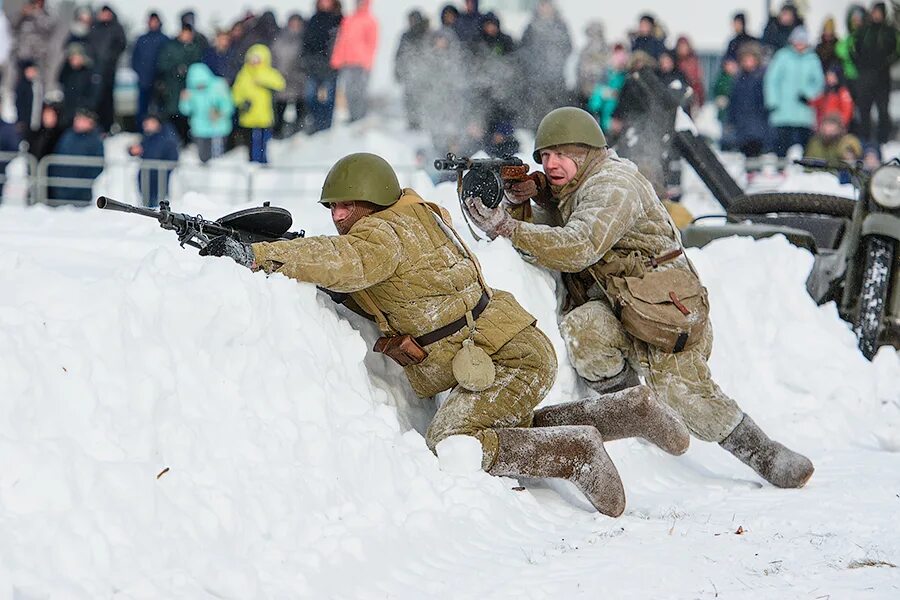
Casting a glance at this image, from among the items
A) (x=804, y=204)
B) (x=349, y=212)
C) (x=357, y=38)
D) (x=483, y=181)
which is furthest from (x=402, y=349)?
(x=357, y=38)

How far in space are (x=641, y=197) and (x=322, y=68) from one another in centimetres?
1035

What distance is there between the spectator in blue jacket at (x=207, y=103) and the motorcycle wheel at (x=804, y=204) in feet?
24.7

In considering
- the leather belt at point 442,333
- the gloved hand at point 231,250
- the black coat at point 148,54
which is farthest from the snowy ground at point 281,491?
the black coat at point 148,54

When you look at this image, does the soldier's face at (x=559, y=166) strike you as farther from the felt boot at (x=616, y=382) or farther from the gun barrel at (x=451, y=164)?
the felt boot at (x=616, y=382)

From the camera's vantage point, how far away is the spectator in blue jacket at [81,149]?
1477cm

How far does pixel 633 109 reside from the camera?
12102 mm

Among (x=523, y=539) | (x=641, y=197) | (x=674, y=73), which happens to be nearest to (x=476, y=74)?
(x=674, y=73)

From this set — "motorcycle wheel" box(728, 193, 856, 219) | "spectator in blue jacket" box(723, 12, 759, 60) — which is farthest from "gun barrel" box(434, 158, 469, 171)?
"spectator in blue jacket" box(723, 12, 759, 60)

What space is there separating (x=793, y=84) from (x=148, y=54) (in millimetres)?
7486

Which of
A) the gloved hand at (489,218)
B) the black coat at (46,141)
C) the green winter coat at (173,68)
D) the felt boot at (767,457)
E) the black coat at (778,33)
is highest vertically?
the black coat at (778,33)

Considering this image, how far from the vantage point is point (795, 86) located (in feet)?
52.9

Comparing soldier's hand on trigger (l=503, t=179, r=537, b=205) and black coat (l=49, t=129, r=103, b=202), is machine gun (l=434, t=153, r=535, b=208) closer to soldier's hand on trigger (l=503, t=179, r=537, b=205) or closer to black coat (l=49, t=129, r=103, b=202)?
soldier's hand on trigger (l=503, t=179, r=537, b=205)

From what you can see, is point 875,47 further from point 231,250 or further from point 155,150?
point 231,250

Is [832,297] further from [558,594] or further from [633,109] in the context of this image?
[558,594]
